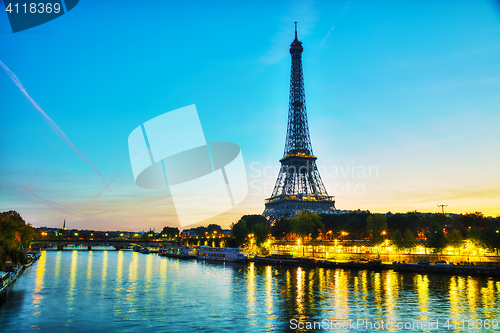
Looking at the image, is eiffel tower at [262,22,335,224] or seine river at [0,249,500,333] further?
eiffel tower at [262,22,335,224]

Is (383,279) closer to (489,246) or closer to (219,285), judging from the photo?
(219,285)

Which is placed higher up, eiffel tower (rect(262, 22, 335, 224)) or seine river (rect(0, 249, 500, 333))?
eiffel tower (rect(262, 22, 335, 224))

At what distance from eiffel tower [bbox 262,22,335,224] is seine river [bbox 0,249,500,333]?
7312cm

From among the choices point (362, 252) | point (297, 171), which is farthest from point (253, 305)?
point (297, 171)

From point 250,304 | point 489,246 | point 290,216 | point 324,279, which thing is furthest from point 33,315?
point 290,216

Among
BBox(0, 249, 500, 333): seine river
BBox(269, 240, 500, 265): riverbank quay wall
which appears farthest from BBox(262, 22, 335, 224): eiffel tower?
BBox(0, 249, 500, 333): seine river

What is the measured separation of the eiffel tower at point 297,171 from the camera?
12725 centimetres

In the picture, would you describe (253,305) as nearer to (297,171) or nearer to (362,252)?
(362,252)

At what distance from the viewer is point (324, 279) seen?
53.9 meters

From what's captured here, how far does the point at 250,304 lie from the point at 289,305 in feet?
12.1

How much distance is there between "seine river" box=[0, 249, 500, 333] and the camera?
28.3 m

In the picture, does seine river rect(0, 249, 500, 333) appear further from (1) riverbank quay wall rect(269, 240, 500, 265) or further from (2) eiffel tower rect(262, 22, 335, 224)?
(2) eiffel tower rect(262, 22, 335, 224)

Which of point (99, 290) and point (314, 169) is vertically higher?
point (314, 169)

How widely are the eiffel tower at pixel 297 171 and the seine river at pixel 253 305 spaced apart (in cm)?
7312
